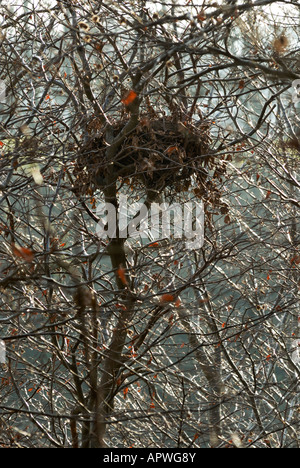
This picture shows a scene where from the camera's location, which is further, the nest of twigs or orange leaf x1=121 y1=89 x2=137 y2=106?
the nest of twigs

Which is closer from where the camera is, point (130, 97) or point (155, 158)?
point (130, 97)

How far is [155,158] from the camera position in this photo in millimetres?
4453

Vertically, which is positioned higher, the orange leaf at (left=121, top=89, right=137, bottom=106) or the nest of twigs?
the nest of twigs

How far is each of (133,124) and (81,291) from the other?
1164 mm

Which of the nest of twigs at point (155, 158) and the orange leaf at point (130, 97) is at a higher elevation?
the nest of twigs at point (155, 158)

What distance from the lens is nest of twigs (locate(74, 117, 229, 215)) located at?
4445 millimetres

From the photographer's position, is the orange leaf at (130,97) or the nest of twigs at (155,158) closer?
the orange leaf at (130,97)

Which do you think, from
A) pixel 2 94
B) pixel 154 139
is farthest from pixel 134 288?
pixel 2 94

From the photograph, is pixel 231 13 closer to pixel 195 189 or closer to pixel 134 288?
pixel 195 189

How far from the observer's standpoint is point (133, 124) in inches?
162

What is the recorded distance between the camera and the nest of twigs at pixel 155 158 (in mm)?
4445
